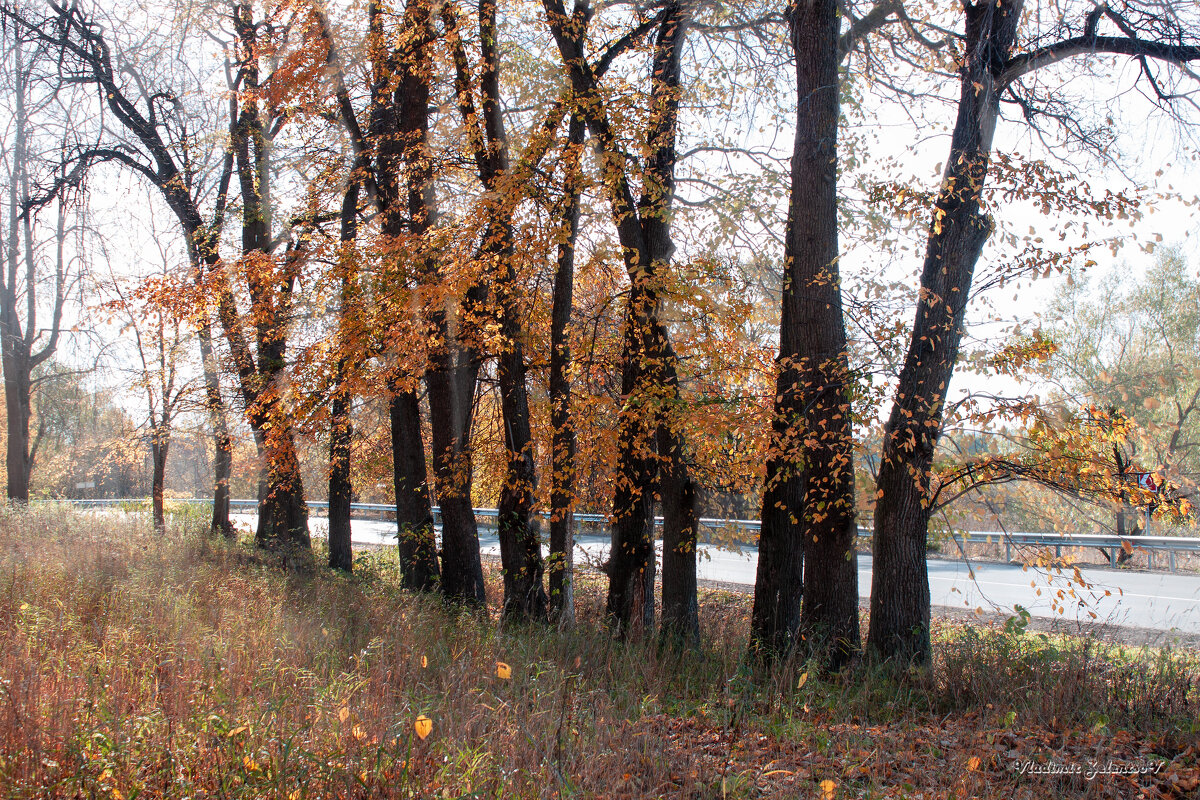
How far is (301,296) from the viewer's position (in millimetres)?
11539

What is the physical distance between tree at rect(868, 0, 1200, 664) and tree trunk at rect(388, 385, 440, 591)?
7.54 metres

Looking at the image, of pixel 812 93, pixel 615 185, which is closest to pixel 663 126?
pixel 615 185

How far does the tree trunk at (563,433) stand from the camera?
8.98 m

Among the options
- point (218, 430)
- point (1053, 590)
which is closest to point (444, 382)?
point (218, 430)

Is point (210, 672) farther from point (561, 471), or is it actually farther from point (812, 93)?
point (812, 93)

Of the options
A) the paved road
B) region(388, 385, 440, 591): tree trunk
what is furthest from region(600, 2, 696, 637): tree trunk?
region(388, 385, 440, 591): tree trunk

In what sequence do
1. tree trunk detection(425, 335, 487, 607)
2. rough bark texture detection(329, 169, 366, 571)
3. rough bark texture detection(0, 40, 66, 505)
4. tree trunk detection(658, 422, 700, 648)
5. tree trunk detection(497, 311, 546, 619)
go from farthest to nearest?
rough bark texture detection(0, 40, 66, 505) < tree trunk detection(425, 335, 487, 607) < tree trunk detection(497, 311, 546, 619) < rough bark texture detection(329, 169, 366, 571) < tree trunk detection(658, 422, 700, 648)

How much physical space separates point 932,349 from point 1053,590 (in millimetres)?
10271

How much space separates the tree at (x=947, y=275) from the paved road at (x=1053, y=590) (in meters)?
2.01

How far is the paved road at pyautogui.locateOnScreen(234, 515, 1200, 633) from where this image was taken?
10977mm

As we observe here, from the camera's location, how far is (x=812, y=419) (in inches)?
290

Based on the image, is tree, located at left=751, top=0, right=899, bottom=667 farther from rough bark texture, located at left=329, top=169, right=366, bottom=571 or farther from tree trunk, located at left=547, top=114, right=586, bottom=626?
rough bark texture, located at left=329, top=169, right=366, bottom=571

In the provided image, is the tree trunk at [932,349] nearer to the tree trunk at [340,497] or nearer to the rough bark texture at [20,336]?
the tree trunk at [340,497]

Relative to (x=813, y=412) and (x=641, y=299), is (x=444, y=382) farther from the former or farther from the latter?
(x=813, y=412)
